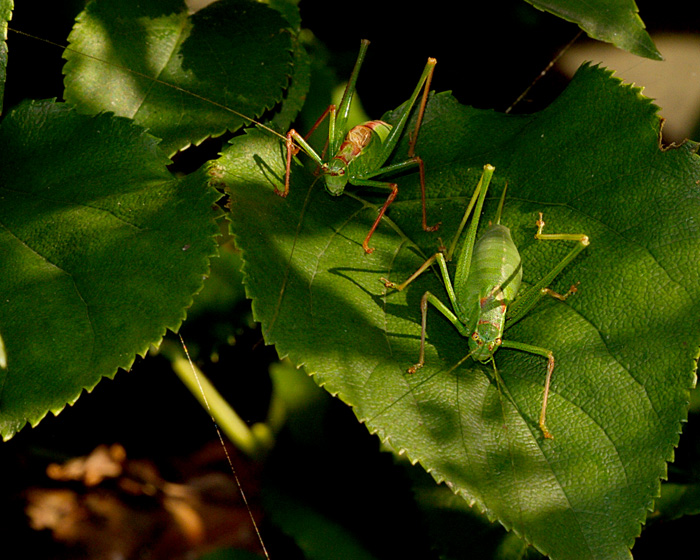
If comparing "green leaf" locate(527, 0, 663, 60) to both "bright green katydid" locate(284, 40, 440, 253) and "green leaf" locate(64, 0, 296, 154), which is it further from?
"green leaf" locate(64, 0, 296, 154)

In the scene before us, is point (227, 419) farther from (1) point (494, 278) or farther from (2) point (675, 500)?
(2) point (675, 500)

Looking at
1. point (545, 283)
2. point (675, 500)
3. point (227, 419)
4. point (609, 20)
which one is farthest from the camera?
point (227, 419)

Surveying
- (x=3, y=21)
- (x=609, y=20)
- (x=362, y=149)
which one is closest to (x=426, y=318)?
(x=362, y=149)

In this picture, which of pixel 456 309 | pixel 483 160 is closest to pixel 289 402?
pixel 456 309

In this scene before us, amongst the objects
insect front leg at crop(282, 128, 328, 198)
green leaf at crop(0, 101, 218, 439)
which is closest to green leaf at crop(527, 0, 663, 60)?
insect front leg at crop(282, 128, 328, 198)

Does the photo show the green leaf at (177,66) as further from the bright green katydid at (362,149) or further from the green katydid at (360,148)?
the bright green katydid at (362,149)

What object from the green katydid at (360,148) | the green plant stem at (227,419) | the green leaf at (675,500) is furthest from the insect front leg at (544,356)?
the green plant stem at (227,419)

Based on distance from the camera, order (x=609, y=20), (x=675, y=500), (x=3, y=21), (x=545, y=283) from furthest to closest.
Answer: (x=675, y=500) < (x=545, y=283) < (x=609, y=20) < (x=3, y=21)

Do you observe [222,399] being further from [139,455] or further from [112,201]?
[112,201]
